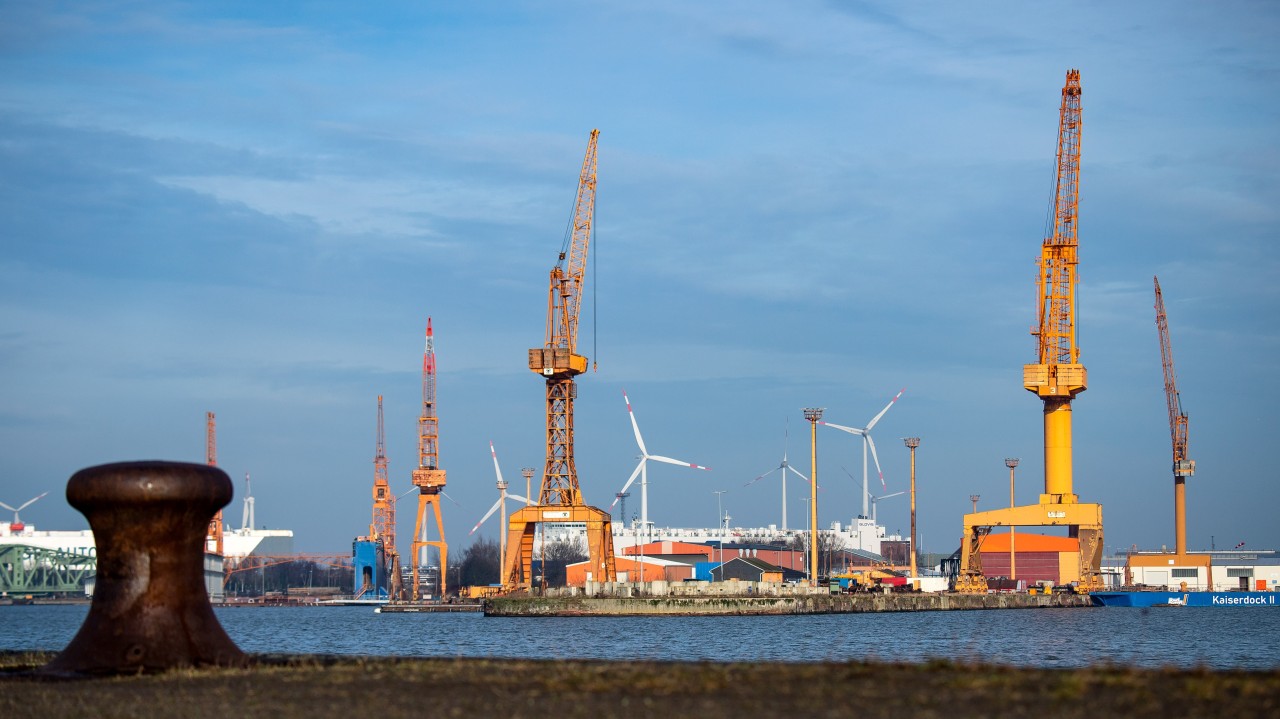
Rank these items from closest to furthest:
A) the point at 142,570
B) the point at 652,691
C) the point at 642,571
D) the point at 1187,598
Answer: the point at 652,691, the point at 142,570, the point at 1187,598, the point at 642,571

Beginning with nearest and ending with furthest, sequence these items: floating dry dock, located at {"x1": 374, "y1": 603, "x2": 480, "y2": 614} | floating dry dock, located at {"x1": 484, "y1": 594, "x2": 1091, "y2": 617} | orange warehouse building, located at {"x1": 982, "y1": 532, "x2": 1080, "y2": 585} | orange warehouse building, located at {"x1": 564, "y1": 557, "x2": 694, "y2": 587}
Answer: floating dry dock, located at {"x1": 484, "y1": 594, "x2": 1091, "y2": 617}
floating dry dock, located at {"x1": 374, "y1": 603, "x2": 480, "y2": 614}
orange warehouse building, located at {"x1": 564, "y1": 557, "x2": 694, "y2": 587}
orange warehouse building, located at {"x1": 982, "y1": 532, "x2": 1080, "y2": 585}

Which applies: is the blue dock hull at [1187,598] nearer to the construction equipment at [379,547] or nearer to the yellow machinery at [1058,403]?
the yellow machinery at [1058,403]

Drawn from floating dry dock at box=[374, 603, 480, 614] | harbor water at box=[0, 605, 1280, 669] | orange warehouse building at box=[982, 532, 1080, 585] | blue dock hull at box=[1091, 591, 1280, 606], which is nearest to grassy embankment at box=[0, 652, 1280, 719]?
harbor water at box=[0, 605, 1280, 669]

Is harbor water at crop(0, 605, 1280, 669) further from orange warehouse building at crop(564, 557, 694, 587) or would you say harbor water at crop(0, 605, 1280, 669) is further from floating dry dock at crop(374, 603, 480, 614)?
orange warehouse building at crop(564, 557, 694, 587)

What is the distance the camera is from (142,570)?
1845 centimetres

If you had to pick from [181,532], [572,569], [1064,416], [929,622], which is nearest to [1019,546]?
[572,569]

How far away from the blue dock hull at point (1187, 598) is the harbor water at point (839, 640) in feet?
90.7

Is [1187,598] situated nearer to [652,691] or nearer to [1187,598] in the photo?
[1187,598]

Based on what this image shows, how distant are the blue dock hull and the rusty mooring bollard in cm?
10626

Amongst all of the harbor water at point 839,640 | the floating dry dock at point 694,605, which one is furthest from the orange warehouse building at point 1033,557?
the harbor water at point 839,640

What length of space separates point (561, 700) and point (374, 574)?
15903 cm

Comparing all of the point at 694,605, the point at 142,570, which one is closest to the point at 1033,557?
the point at 694,605

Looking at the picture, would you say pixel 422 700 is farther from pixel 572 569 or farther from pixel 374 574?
pixel 374 574

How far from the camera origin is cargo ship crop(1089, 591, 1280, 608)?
388 feet
